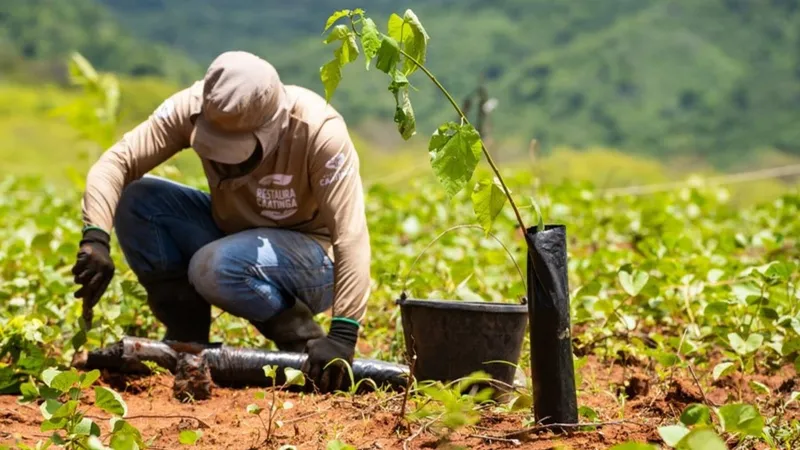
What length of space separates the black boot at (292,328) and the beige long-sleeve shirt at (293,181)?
207 millimetres

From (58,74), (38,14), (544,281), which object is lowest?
(544,281)

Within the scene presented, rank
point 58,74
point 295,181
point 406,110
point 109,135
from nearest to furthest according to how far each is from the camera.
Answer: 1. point 406,110
2. point 295,181
3. point 109,135
4. point 58,74

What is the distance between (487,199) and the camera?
7.61 ft

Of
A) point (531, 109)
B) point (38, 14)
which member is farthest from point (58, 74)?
point (531, 109)

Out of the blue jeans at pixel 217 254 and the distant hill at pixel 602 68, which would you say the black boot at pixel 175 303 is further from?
the distant hill at pixel 602 68

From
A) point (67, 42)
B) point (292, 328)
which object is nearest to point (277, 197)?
point (292, 328)

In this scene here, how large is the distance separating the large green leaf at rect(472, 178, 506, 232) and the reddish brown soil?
44 cm

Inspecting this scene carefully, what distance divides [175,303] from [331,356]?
0.69m

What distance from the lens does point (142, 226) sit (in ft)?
11.2

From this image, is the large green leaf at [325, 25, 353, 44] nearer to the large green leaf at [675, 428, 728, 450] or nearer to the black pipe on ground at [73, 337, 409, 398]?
the large green leaf at [675, 428, 728, 450]

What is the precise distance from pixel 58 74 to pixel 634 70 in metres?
13.7

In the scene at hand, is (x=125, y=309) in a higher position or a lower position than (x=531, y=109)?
lower

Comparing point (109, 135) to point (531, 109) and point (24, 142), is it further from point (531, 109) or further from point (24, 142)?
point (531, 109)

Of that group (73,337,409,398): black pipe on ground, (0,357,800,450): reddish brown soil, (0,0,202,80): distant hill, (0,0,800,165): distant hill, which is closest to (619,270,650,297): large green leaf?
(0,357,800,450): reddish brown soil
